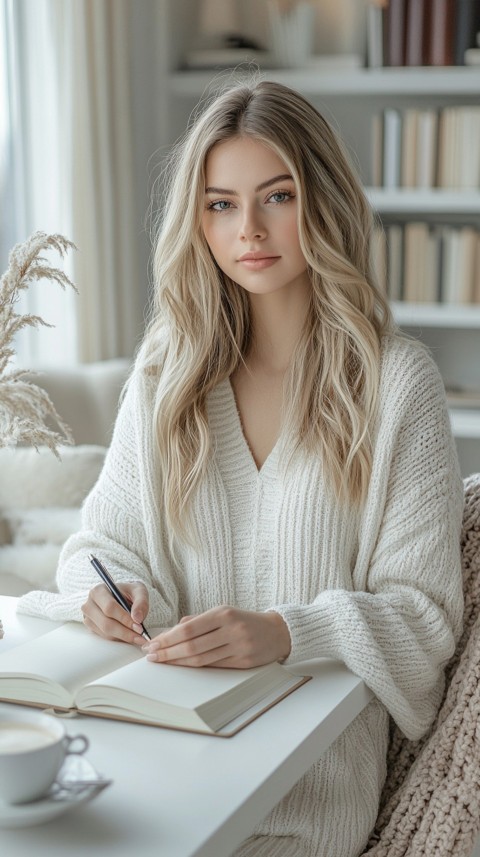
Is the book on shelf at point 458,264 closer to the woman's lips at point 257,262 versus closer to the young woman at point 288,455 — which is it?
the young woman at point 288,455

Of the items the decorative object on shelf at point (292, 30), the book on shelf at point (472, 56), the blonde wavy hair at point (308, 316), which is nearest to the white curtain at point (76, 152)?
the decorative object on shelf at point (292, 30)

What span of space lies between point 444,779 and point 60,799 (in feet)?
2.06

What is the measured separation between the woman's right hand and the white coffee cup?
1.21 feet

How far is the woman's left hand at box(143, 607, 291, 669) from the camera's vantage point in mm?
1238

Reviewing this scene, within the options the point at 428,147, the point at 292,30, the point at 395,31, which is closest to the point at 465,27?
the point at 395,31

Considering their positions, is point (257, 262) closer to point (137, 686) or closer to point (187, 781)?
point (137, 686)

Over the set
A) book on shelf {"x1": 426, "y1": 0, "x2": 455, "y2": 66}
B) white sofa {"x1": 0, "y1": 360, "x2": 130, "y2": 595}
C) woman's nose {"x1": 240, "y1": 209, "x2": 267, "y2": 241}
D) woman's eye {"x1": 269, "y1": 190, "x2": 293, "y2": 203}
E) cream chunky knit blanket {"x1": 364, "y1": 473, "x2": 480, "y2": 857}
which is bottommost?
white sofa {"x1": 0, "y1": 360, "x2": 130, "y2": 595}

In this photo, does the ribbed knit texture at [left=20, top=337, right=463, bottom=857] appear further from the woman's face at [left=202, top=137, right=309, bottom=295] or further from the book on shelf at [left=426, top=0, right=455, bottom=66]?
the book on shelf at [left=426, top=0, right=455, bottom=66]

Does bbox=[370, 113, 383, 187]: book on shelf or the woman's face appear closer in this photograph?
the woman's face

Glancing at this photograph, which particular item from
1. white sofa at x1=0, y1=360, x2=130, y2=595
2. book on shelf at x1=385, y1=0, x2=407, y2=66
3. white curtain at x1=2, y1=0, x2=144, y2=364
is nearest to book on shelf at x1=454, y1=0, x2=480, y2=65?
book on shelf at x1=385, y1=0, x2=407, y2=66

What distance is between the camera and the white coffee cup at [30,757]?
2.99ft

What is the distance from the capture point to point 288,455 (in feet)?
5.17

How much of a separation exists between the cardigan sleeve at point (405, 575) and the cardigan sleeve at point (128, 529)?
0.28 meters

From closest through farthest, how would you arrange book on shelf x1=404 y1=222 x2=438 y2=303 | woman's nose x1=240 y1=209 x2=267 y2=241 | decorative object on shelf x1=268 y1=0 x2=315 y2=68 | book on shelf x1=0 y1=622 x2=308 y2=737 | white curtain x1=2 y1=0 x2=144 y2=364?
book on shelf x1=0 y1=622 x2=308 y2=737 < woman's nose x1=240 y1=209 x2=267 y2=241 < white curtain x1=2 y1=0 x2=144 y2=364 < book on shelf x1=404 y1=222 x2=438 y2=303 < decorative object on shelf x1=268 y1=0 x2=315 y2=68
